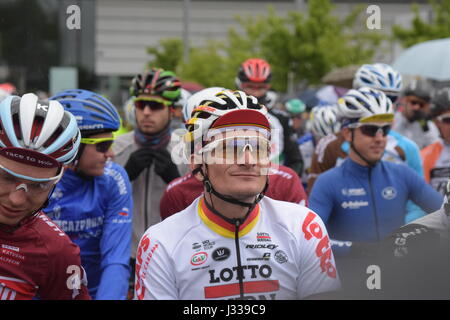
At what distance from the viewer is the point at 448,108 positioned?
26.2 ft

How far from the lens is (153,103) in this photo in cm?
679

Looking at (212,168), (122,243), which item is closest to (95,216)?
(122,243)

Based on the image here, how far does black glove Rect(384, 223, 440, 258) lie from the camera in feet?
6.77

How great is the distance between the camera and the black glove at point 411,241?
2062 mm

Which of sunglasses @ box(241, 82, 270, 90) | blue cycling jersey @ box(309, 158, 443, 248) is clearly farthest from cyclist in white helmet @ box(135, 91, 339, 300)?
sunglasses @ box(241, 82, 270, 90)

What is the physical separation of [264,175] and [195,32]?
205 feet

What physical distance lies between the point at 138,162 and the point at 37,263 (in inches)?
114

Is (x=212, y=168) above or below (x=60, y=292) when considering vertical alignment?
above

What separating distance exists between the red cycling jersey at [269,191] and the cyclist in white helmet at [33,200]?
1.53 m

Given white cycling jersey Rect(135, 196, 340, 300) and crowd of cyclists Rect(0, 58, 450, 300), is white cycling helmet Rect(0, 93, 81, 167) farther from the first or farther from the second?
white cycling jersey Rect(135, 196, 340, 300)

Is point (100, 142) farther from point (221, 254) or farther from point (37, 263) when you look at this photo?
point (221, 254)

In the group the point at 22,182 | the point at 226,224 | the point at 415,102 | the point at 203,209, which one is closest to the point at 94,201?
the point at 22,182

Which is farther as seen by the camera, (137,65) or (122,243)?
(137,65)
